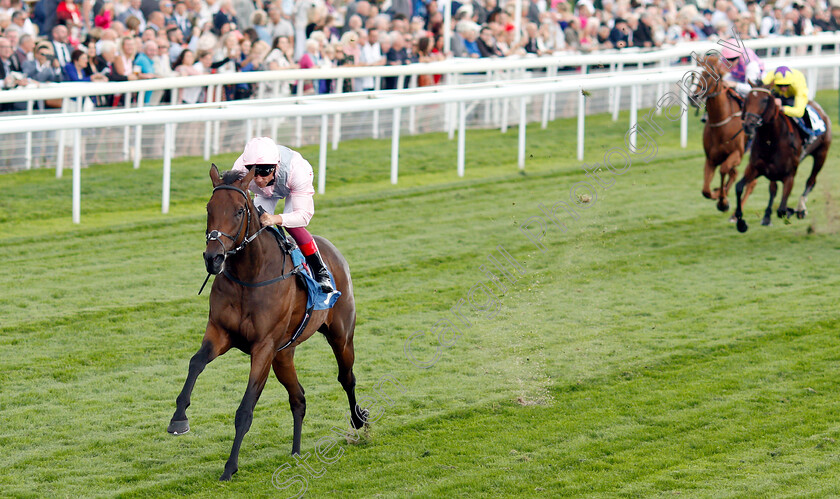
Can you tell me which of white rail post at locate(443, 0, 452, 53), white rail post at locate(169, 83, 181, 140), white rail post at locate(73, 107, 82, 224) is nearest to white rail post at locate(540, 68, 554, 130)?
white rail post at locate(443, 0, 452, 53)

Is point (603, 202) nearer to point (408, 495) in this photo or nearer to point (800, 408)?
point (800, 408)

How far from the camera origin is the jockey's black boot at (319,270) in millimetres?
5055

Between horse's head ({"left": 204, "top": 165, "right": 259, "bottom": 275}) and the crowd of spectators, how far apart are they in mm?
6353

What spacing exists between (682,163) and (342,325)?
8.68m

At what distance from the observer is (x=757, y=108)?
9531mm

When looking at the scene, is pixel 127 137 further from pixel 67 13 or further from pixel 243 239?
pixel 243 239

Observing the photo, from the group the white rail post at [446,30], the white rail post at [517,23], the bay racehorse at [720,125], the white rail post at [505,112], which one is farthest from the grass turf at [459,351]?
the white rail post at [517,23]

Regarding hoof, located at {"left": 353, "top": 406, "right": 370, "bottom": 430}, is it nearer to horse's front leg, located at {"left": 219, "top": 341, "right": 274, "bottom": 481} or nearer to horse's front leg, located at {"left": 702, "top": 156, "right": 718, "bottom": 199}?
horse's front leg, located at {"left": 219, "top": 341, "right": 274, "bottom": 481}

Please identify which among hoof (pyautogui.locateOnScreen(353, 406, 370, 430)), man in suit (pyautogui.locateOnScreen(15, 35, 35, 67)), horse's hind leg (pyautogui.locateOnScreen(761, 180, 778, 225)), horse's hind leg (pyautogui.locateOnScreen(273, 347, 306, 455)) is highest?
man in suit (pyautogui.locateOnScreen(15, 35, 35, 67))

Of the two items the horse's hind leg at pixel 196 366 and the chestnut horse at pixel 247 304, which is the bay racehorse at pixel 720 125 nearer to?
the chestnut horse at pixel 247 304

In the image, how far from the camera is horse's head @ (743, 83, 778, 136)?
30.9ft

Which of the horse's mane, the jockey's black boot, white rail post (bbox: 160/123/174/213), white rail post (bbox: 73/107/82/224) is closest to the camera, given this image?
the horse's mane

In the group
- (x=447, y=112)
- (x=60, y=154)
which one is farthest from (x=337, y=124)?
(x=60, y=154)

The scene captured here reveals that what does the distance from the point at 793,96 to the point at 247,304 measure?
672cm
